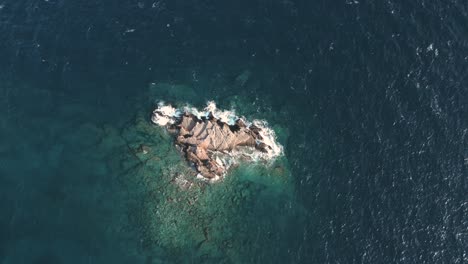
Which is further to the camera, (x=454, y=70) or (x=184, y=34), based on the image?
(x=184, y=34)

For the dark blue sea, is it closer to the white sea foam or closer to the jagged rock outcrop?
the white sea foam

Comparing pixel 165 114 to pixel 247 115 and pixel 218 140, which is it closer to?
pixel 218 140

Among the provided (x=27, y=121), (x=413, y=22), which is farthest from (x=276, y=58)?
→ (x=27, y=121)

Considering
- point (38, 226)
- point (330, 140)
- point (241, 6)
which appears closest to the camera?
point (38, 226)

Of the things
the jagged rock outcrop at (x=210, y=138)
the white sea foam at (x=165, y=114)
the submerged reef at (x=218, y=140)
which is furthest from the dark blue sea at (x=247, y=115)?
the jagged rock outcrop at (x=210, y=138)

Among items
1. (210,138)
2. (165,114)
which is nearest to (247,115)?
(210,138)

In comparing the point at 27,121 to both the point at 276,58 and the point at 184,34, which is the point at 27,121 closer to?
the point at 184,34

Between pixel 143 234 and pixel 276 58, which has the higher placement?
pixel 276 58
